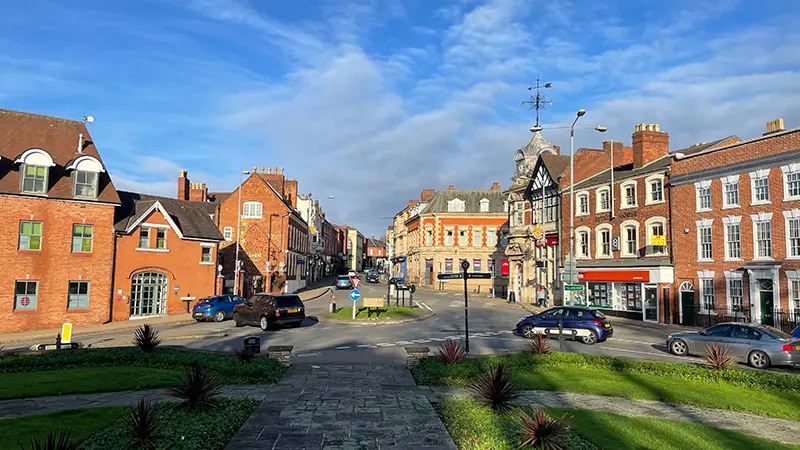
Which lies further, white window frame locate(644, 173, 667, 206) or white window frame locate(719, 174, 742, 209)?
white window frame locate(644, 173, 667, 206)

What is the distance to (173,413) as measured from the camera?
9.57 m

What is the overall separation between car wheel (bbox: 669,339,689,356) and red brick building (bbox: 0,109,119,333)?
30.5 m

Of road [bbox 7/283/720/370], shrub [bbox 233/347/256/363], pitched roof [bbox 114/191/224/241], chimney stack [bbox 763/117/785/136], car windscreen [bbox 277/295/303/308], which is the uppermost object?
chimney stack [bbox 763/117/785/136]

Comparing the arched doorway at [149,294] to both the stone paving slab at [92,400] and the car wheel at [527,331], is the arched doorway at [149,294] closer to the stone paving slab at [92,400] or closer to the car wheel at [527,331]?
the stone paving slab at [92,400]

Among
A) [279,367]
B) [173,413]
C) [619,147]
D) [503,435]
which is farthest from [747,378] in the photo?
[619,147]

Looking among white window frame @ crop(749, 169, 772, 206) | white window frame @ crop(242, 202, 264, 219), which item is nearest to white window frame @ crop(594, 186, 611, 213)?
white window frame @ crop(749, 169, 772, 206)

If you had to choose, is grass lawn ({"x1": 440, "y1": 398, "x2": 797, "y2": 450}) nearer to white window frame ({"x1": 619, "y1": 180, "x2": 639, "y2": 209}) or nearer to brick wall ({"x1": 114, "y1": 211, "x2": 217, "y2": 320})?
white window frame ({"x1": 619, "y1": 180, "x2": 639, "y2": 209})

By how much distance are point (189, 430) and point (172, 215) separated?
31.6 meters

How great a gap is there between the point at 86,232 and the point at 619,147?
37593 mm

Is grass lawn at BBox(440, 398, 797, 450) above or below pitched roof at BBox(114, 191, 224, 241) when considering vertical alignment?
below

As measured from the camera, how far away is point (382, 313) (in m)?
33.0

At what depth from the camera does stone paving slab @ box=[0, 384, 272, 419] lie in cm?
1059

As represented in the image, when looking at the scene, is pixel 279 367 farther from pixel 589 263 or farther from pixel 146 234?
pixel 589 263

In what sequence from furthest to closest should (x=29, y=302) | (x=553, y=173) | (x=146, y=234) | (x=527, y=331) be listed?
(x=553, y=173) → (x=146, y=234) → (x=29, y=302) → (x=527, y=331)
